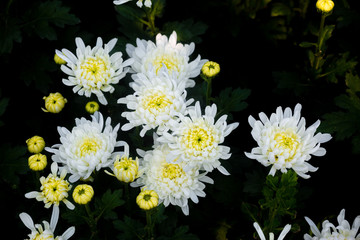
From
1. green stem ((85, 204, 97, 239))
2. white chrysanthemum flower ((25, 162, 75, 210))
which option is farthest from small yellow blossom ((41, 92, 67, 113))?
green stem ((85, 204, 97, 239))

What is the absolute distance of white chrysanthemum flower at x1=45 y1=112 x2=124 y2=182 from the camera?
73.2 inches

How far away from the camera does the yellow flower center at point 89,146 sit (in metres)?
1.88

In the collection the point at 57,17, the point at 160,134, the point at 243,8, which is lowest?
the point at 160,134

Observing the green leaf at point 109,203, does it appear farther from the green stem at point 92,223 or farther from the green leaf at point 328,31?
the green leaf at point 328,31

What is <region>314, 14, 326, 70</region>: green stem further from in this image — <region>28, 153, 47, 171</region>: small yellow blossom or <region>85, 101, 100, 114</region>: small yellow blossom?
<region>28, 153, 47, 171</region>: small yellow blossom

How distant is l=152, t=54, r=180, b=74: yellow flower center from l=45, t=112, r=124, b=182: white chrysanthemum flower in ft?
1.28

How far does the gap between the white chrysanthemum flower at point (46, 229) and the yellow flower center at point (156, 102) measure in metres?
0.59

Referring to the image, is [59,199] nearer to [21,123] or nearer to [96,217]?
[96,217]

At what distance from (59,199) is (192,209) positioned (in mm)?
697

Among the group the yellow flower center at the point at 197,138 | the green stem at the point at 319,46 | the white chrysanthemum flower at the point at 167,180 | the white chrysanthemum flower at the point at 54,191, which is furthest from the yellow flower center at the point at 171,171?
the green stem at the point at 319,46

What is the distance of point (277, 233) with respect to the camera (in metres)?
2.02

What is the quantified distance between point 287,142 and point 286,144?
0.01 meters

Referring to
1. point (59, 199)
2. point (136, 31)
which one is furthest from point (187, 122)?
point (136, 31)

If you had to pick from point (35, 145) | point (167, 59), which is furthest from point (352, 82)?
point (35, 145)
